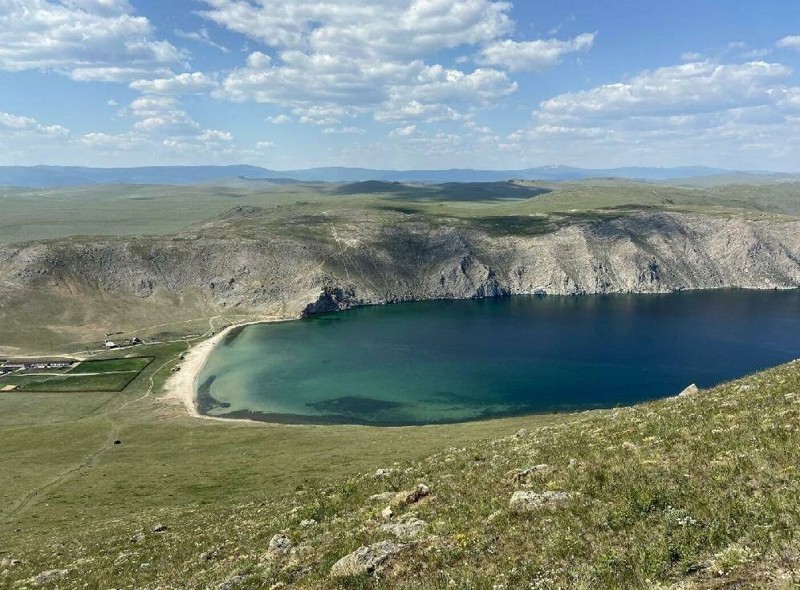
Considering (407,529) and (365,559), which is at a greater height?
(365,559)

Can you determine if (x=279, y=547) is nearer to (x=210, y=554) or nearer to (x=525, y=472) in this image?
(x=210, y=554)

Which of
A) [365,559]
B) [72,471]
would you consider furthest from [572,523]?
[72,471]

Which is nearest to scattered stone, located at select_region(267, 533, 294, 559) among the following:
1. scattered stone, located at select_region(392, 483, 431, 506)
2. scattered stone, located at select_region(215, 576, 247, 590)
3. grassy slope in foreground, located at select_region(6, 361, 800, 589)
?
grassy slope in foreground, located at select_region(6, 361, 800, 589)

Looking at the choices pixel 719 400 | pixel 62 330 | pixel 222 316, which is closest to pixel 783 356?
pixel 719 400

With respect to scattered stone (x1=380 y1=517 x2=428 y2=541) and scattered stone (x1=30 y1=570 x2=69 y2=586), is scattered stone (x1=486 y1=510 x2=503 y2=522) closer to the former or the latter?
scattered stone (x1=380 y1=517 x2=428 y2=541)

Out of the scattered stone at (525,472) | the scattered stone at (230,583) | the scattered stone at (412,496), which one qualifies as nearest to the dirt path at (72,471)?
the scattered stone at (230,583)

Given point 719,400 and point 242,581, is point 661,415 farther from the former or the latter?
point 242,581
